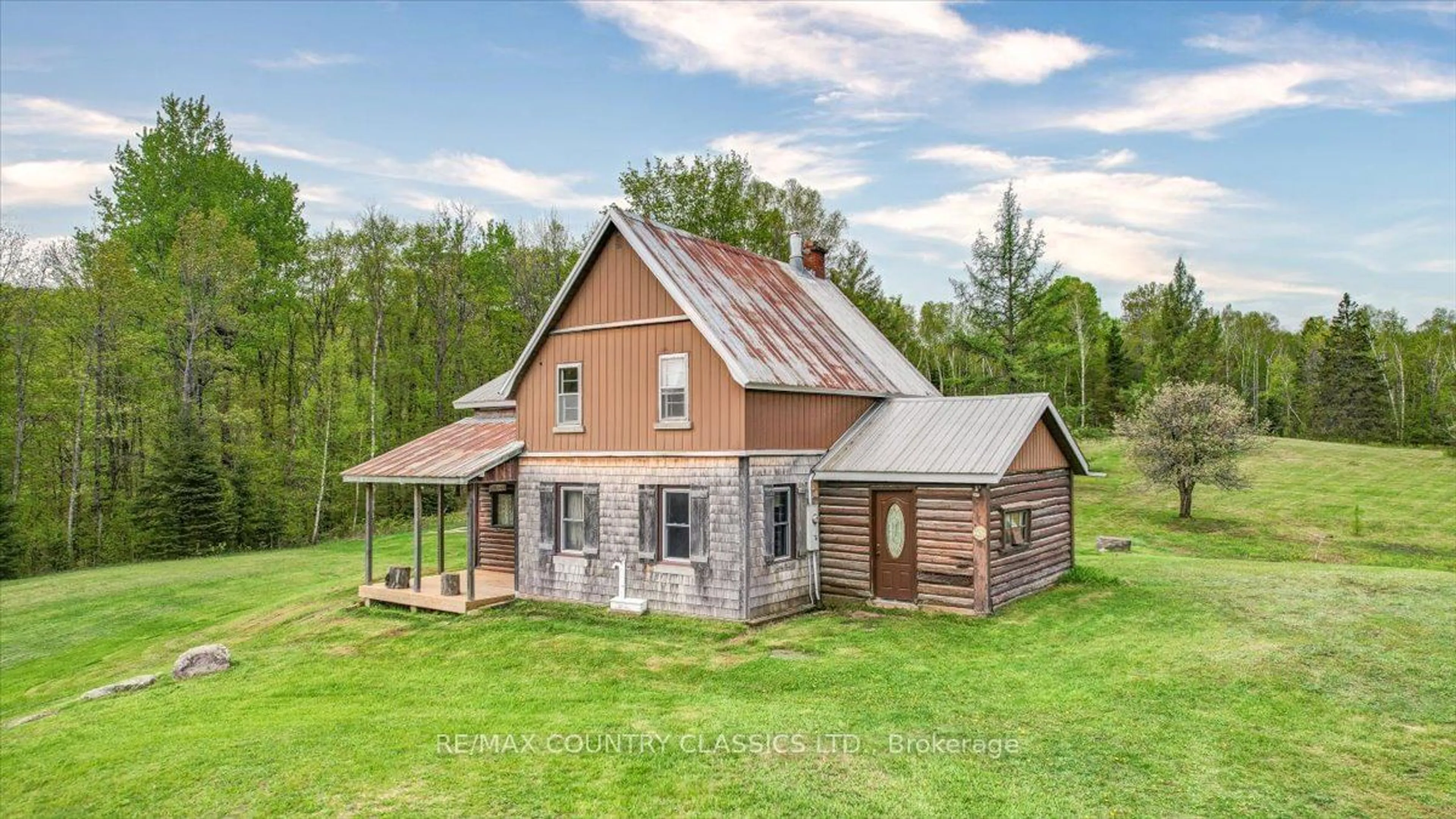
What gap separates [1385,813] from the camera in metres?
7.12

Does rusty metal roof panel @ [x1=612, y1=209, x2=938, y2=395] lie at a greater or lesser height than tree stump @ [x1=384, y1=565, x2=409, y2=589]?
greater

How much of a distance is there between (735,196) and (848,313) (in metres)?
17.1

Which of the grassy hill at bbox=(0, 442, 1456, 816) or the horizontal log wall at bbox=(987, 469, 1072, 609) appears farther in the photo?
the horizontal log wall at bbox=(987, 469, 1072, 609)

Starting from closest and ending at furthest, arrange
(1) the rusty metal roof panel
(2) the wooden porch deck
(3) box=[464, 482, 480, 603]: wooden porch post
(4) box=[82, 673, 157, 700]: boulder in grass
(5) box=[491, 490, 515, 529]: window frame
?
(4) box=[82, 673, 157, 700]: boulder in grass < (1) the rusty metal roof panel < (3) box=[464, 482, 480, 603]: wooden porch post < (2) the wooden porch deck < (5) box=[491, 490, 515, 529]: window frame

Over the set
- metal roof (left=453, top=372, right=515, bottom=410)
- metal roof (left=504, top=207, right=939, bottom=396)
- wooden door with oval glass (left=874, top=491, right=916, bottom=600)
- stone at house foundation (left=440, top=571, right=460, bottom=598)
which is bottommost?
stone at house foundation (left=440, top=571, right=460, bottom=598)

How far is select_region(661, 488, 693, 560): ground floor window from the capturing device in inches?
640

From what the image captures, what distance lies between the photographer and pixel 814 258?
2533 cm

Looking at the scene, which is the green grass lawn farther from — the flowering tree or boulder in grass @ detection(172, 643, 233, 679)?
boulder in grass @ detection(172, 643, 233, 679)

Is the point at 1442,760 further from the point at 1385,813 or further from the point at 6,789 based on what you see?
the point at 6,789

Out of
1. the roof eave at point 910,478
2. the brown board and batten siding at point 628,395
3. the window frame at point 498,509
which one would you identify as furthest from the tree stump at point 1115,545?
the window frame at point 498,509

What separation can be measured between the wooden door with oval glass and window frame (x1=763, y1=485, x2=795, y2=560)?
1.66 meters

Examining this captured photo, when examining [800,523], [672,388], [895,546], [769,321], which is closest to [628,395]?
[672,388]

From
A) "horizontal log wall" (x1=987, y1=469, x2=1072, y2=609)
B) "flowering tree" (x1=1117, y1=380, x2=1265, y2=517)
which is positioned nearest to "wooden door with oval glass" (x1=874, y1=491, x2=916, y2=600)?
"horizontal log wall" (x1=987, y1=469, x2=1072, y2=609)

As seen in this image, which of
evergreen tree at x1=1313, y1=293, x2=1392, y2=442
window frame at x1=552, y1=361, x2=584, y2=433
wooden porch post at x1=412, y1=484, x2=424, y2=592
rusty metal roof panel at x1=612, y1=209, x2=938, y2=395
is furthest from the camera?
evergreen tree at x1=1313, y1=293, x2=1392, y2=442
